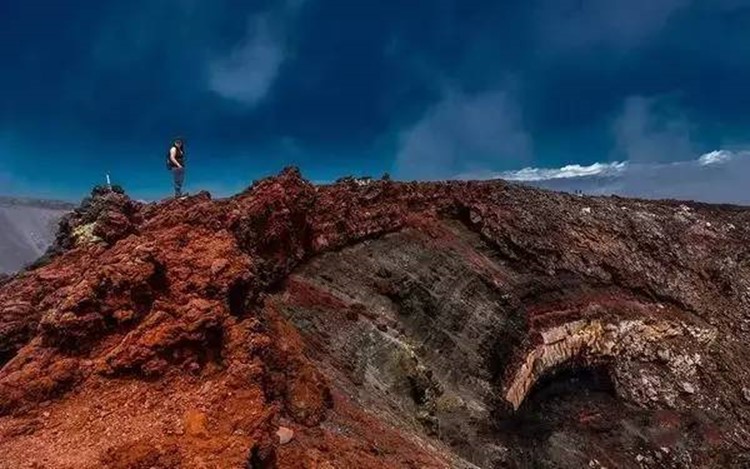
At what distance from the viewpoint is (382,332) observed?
69.5 ft

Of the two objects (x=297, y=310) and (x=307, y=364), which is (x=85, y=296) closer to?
(x=307, y=364)

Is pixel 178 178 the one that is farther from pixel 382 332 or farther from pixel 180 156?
pixel 382 332

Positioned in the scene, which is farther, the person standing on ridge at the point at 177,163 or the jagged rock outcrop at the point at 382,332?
the person standing on ridge at the point at 177,163

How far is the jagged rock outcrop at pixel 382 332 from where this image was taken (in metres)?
10.8

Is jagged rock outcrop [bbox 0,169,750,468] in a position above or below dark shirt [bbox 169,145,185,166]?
below

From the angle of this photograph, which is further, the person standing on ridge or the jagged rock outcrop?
the person standing on ridge

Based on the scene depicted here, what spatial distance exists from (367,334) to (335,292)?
1.98 metres

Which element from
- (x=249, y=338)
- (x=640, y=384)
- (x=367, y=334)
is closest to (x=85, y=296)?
(x=249, y=338)

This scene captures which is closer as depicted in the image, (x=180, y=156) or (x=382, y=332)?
(x=382, y=332)

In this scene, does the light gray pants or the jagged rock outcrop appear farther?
the light gray pants

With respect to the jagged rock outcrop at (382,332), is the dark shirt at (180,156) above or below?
above

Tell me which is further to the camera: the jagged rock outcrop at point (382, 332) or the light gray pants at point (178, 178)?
the light gray pants at point (178, 178)

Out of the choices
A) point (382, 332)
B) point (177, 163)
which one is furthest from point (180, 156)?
point (382, 332)

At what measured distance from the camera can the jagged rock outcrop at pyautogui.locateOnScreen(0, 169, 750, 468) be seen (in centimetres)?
1075
